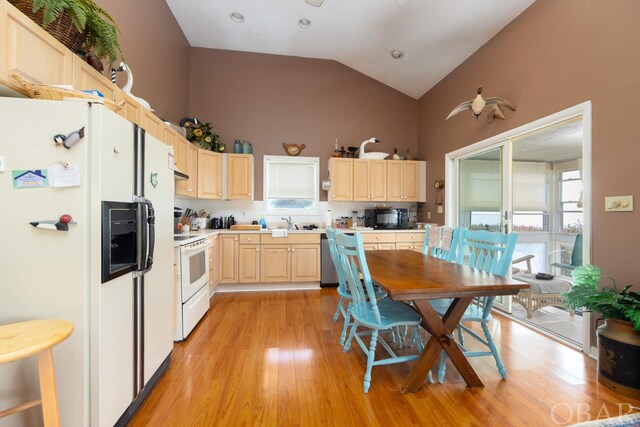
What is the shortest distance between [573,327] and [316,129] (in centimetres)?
430

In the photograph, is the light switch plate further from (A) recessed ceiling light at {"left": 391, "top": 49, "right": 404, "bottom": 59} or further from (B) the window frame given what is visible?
(B) the window frame

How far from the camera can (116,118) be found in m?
1.29

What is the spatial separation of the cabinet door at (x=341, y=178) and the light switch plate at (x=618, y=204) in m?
2.95

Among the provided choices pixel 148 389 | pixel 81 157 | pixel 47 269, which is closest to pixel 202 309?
pixel 148 389

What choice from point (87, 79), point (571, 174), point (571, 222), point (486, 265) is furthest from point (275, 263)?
point (571, 174)

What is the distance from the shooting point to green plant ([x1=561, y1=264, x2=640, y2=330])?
1.64 m

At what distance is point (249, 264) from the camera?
3.83 metres

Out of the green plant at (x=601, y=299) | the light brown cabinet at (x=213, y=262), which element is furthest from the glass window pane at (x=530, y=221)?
the light brown cabinet at (x=213, y=262)

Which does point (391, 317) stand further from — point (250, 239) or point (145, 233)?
point (250, 239)

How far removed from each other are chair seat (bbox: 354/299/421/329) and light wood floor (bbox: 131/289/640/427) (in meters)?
0.44

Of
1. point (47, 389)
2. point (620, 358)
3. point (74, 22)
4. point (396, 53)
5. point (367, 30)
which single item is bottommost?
point (620, 358)

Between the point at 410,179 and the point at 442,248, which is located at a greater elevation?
the point at 410,179

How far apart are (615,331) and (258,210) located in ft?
13.7

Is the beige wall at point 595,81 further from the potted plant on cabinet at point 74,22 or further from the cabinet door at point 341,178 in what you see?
the potted plant on cabinet at point 74,22
